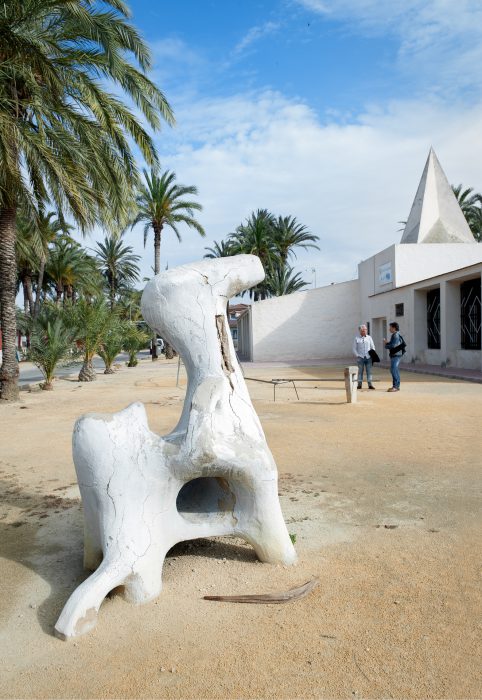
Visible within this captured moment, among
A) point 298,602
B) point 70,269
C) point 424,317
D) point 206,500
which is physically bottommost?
point 298,602

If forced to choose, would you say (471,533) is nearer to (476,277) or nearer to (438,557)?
(438,557)

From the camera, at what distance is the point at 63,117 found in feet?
33.8

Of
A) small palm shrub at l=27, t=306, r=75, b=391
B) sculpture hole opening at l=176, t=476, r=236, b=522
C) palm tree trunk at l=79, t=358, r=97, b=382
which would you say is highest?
small palm shrub at l=27, t=306, r=75, b=391

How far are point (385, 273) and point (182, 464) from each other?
67.3 feet

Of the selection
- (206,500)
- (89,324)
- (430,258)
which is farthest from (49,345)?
(430,258)

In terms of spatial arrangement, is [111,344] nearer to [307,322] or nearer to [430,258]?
[307,322]

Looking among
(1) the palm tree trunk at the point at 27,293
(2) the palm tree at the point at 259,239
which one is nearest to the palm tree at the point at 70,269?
(1) the palm tree trunk at the point at 27,293

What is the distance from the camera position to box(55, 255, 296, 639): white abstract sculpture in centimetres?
287

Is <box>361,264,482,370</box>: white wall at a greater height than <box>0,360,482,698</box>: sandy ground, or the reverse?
<box>361,264,482,370</box>: white wall

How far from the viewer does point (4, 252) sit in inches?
436

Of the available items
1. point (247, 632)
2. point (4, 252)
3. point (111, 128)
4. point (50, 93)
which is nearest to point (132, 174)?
point (111, 128)

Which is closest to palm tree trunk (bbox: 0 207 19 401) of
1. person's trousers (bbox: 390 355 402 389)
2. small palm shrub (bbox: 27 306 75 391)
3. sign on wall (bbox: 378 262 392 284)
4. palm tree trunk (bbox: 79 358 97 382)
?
small palm shrub (bbox: 27 306 75 391)

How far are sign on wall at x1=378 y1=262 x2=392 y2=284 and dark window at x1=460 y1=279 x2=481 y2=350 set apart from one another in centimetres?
509

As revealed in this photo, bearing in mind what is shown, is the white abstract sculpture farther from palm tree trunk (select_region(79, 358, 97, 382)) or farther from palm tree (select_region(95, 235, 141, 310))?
palm tree (select_region(95, 235, 141, 310))
